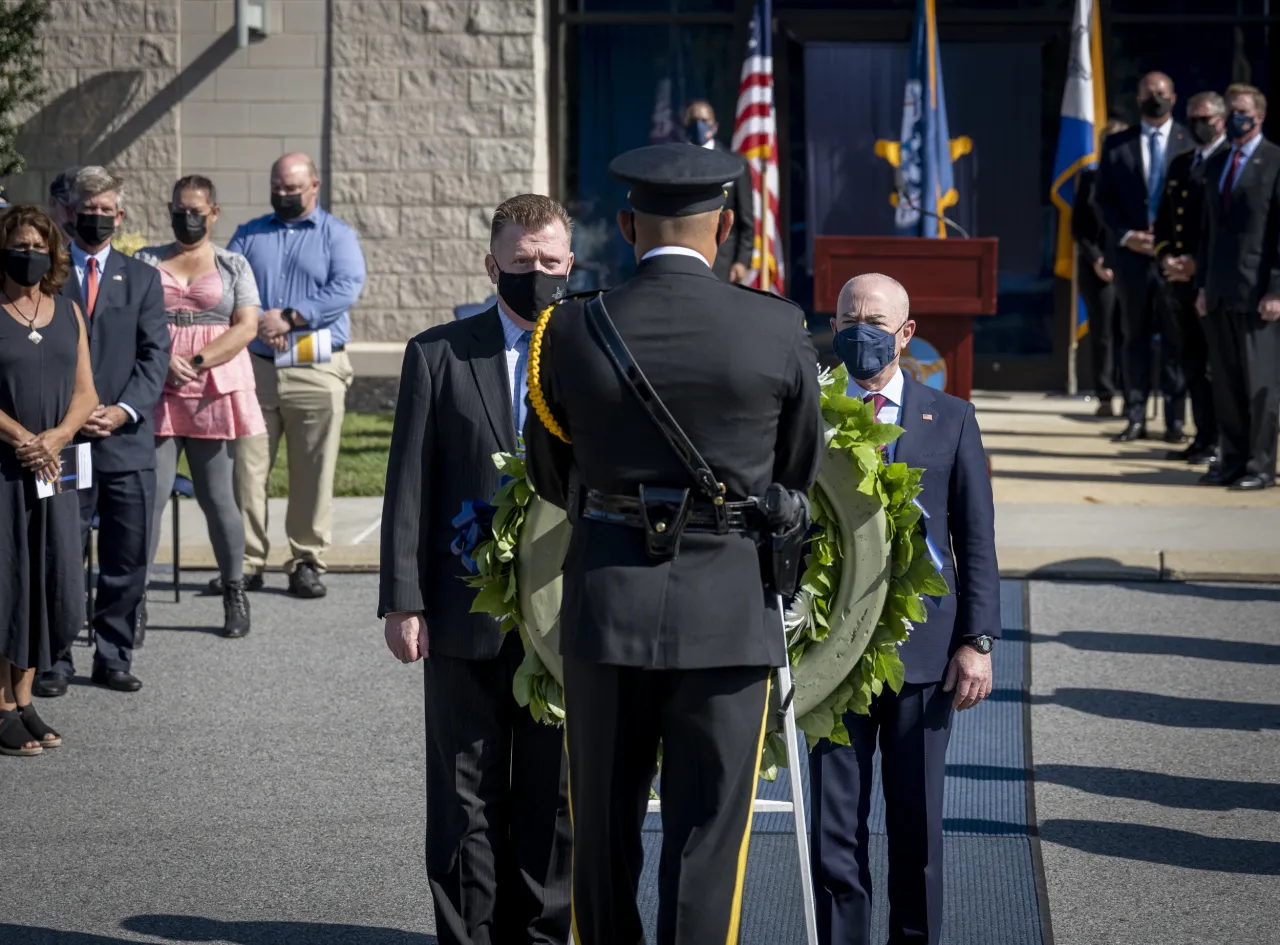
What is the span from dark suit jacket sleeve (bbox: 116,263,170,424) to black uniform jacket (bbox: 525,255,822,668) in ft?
15.5

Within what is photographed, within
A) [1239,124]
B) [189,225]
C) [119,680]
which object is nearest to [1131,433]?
[1239,124]

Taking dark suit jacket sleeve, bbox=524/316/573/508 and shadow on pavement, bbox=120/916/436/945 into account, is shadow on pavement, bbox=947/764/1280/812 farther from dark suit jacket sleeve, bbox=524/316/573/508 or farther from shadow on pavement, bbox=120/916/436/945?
dark suit jacket sleeve, bbox=524/316/573/508

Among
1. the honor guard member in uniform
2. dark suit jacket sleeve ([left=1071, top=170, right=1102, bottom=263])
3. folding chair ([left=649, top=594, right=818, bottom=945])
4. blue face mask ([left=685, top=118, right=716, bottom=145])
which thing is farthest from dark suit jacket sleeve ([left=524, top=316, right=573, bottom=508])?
dark suit jacket sleeve ([left=1071, top=170, right=1102, bottom=263])

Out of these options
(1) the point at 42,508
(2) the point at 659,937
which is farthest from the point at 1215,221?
(2) the point at 659,937

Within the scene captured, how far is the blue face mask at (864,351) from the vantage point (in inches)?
194

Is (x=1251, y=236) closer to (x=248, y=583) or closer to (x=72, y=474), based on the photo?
(x=248, y=583)

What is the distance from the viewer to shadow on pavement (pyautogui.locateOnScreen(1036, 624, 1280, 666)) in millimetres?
8633

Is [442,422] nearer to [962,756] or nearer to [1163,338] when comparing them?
[962,756]

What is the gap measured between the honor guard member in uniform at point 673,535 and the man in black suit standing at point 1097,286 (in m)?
11.9

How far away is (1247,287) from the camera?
1224 cm

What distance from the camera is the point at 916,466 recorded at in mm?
4844

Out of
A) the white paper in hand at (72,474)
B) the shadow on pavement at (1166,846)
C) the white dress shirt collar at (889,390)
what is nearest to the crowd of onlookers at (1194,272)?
the shadow on pavement at (1166,846)

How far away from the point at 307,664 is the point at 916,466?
4408 millimetres

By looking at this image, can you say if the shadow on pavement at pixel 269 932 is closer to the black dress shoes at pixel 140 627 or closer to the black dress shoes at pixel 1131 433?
the black dress shoes at pixel 140 627
